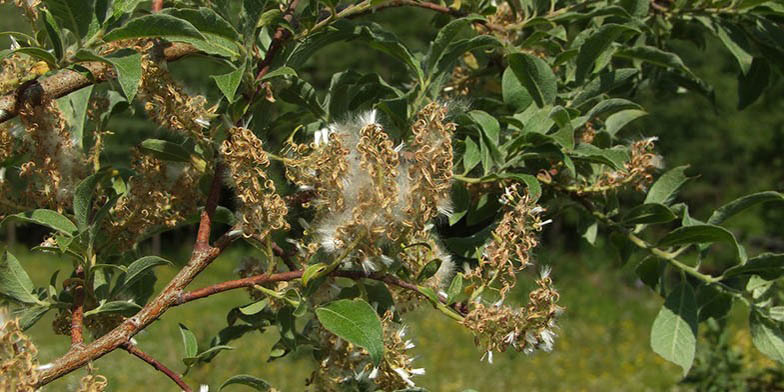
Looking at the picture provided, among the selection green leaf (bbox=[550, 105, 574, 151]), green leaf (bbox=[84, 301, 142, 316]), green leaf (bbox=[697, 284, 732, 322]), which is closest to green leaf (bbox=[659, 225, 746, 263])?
green leaf (bbox=[697, 284, 732, 322])

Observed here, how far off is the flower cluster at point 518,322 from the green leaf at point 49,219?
1.64 ft

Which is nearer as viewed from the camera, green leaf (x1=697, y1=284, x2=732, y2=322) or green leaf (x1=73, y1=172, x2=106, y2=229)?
green leaf (x1=73, y1=172, x2=106, y2=229)

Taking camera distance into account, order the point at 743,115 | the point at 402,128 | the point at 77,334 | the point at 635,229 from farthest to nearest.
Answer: the point at 743,115
the point at 635,229
the point at 402,128
the point at 77,334

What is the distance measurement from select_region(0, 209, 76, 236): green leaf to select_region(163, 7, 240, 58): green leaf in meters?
0.28

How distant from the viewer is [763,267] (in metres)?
1.23

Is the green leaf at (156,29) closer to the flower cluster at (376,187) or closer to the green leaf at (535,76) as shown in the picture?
the flower cluster at (376,187)

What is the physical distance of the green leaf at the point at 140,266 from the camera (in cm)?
98

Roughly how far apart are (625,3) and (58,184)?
967mm

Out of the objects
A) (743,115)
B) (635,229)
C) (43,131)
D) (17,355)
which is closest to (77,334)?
(17,355)

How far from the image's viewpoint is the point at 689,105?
15.4m

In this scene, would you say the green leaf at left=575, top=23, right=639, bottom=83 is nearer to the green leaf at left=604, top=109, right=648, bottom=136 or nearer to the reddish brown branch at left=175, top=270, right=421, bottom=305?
the green leaf at left=604, top=109, right=648, bottom=136

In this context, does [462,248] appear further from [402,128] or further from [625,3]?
[625,3]

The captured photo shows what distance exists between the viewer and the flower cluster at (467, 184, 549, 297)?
0.95m

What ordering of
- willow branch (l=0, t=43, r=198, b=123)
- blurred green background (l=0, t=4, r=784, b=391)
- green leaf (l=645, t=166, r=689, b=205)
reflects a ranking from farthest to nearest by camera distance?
blurred green background (l=0, t=4, r=784, b=391) < green leaf (l=645, t=166, r=689, b=205) < willow branch (l=0, t=43, r=198, b=123)
